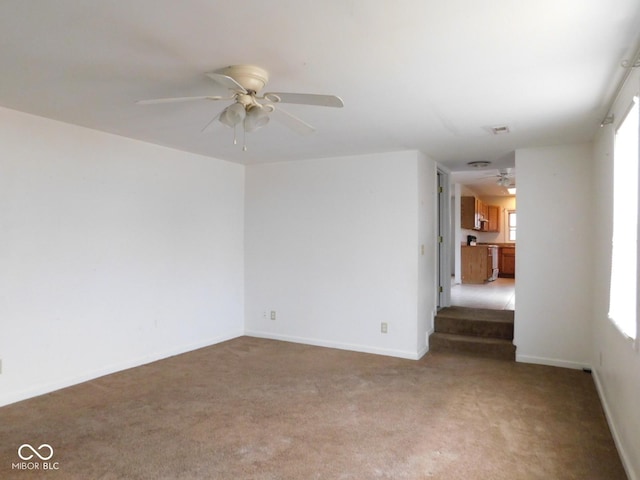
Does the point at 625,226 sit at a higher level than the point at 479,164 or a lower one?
lower

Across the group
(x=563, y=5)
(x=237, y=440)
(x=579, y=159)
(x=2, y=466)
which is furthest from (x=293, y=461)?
(x=579, y=159)

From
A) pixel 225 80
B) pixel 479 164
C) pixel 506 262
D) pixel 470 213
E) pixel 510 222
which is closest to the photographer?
pixel 225 80

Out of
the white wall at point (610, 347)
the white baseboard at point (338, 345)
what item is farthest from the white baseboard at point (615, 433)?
the white baseboard at point (338, 345)

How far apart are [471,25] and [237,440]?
2.69 metres

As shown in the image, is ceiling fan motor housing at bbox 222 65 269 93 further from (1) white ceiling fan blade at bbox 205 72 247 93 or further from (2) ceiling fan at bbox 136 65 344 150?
(1) white ceiling fan blade at bbox 205 72 247 93

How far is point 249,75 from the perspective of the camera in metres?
2.38

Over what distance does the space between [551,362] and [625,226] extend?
7.53ft

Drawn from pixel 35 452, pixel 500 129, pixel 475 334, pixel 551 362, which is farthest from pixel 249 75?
pixel 551 362

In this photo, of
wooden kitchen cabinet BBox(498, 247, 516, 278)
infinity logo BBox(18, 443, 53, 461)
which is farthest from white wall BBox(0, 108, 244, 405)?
wooden kitchen cabinet BBox(498, 247, 516, 278)

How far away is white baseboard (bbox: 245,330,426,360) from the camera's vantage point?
464 cm

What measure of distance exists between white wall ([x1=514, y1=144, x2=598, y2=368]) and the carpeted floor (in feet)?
0.95

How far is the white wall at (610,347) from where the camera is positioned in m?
2.23

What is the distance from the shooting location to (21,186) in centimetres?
332

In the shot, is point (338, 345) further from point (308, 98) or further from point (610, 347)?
point (308, 98)
